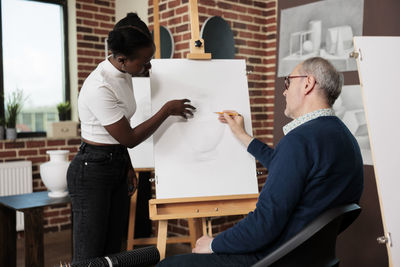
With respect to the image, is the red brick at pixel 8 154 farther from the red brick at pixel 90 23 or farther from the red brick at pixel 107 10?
the red brick at pixel 107 10

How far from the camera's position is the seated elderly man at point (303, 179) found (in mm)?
1371

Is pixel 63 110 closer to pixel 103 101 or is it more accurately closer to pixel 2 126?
pixel 2 126

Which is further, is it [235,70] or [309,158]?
[235,70]

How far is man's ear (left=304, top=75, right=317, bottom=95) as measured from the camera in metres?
1.54

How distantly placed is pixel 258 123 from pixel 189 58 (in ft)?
5.94

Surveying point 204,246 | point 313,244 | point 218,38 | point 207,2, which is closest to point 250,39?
point 218,38

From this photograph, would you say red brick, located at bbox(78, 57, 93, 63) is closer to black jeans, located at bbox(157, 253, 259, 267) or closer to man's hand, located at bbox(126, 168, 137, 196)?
man's hand, located at bbox(126, 168, 137, 196)

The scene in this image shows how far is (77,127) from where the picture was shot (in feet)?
13.6

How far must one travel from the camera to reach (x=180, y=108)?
206 centimetres

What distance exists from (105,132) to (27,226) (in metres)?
0.98

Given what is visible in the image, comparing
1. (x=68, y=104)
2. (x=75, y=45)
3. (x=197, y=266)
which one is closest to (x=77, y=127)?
(x=68, y=104)

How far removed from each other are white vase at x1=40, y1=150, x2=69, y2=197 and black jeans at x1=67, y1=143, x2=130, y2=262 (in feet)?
3.14

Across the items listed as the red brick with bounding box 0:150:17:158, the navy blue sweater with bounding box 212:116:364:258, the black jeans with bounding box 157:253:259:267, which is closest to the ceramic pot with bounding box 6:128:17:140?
the red brick with bounding box 0:150:17:158

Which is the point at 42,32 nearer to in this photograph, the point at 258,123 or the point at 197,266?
the point at 258,123
